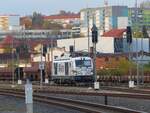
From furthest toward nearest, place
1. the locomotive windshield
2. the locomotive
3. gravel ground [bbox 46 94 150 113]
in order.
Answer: the locomotive windshield, the locomotive, gravel ground [bbox 46 94 150 113]

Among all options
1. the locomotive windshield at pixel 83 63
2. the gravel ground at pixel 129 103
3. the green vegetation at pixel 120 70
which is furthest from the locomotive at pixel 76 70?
the gravel ground at pixel 129 103

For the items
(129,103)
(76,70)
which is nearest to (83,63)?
(76,70)

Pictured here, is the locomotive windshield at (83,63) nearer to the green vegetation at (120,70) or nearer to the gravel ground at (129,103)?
the green vegetation at (120,70)

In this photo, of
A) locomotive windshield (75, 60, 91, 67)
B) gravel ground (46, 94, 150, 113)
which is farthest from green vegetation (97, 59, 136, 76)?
gravel ground (46, 94, 150, 113)

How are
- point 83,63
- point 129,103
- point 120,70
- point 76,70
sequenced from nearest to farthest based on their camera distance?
1. point 129,103
2. point 76,70
3. point 83,63
4. point 120,70

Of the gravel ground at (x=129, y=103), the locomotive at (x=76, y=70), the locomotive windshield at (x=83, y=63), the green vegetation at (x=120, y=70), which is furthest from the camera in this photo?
the green vegetation at (x=120, y=70)

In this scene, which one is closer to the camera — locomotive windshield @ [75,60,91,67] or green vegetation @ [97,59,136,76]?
locomotive windshield @ [75,60,91,67]

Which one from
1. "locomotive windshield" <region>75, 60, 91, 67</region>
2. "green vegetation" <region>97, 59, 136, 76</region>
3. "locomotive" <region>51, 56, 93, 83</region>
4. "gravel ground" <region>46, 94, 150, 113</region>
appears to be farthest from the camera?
"green vegetation" <region>97, 59, 136, 76</region>

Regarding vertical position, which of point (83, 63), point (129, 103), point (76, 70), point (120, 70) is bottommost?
point (129, 103)

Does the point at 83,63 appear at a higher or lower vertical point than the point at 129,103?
higher

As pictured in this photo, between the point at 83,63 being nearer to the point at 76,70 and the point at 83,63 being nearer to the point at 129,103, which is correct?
the point at 76,70

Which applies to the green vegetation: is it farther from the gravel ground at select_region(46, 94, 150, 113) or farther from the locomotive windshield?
the gravel ground at select_region(46, 94, 150, 113)

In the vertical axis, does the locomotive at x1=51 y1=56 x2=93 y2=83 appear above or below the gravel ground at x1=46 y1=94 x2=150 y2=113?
above

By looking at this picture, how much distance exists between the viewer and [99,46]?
436 feet
